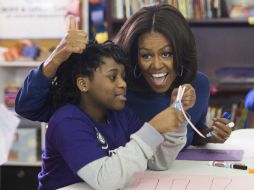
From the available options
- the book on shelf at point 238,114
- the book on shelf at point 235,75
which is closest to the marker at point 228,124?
the book on shelf at point 238,114

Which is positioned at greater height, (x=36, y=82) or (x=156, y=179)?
(x=36, y=82)

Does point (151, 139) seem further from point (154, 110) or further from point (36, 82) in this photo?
point (154, 110)

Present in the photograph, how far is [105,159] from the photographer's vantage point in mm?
1026

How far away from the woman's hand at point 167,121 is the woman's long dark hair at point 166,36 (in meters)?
0.33

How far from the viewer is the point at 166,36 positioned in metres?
1.36

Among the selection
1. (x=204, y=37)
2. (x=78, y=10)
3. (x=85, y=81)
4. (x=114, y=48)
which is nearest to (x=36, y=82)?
(x=85, y=81)

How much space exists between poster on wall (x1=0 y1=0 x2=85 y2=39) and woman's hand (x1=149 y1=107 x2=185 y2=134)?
76.3 inches

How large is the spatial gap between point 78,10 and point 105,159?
6.16ft

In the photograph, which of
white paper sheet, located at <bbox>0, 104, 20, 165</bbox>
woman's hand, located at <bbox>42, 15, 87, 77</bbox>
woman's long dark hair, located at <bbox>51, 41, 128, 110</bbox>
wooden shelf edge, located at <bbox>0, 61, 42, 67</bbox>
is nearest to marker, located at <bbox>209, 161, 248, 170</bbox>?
woman's long dark hair, located at <bbox>51, 41, 128, 110</bbox>

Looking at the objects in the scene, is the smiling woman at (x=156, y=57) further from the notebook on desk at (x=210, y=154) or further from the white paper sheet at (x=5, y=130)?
the white paper sheet at (x=5, y=130)

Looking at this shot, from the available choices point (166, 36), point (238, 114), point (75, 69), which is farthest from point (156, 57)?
point (238, 114)

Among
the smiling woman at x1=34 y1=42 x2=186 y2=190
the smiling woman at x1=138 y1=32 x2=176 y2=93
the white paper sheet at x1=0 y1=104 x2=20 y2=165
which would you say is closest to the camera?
the smiling woman at x1=34 y1=42 x2=186 y2=190

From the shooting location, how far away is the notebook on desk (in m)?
1.36

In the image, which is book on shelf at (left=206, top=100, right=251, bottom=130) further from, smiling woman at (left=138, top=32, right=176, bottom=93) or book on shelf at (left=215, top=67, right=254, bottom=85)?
smiling woman at (left=138, top=32, right=176, bottom=93)
